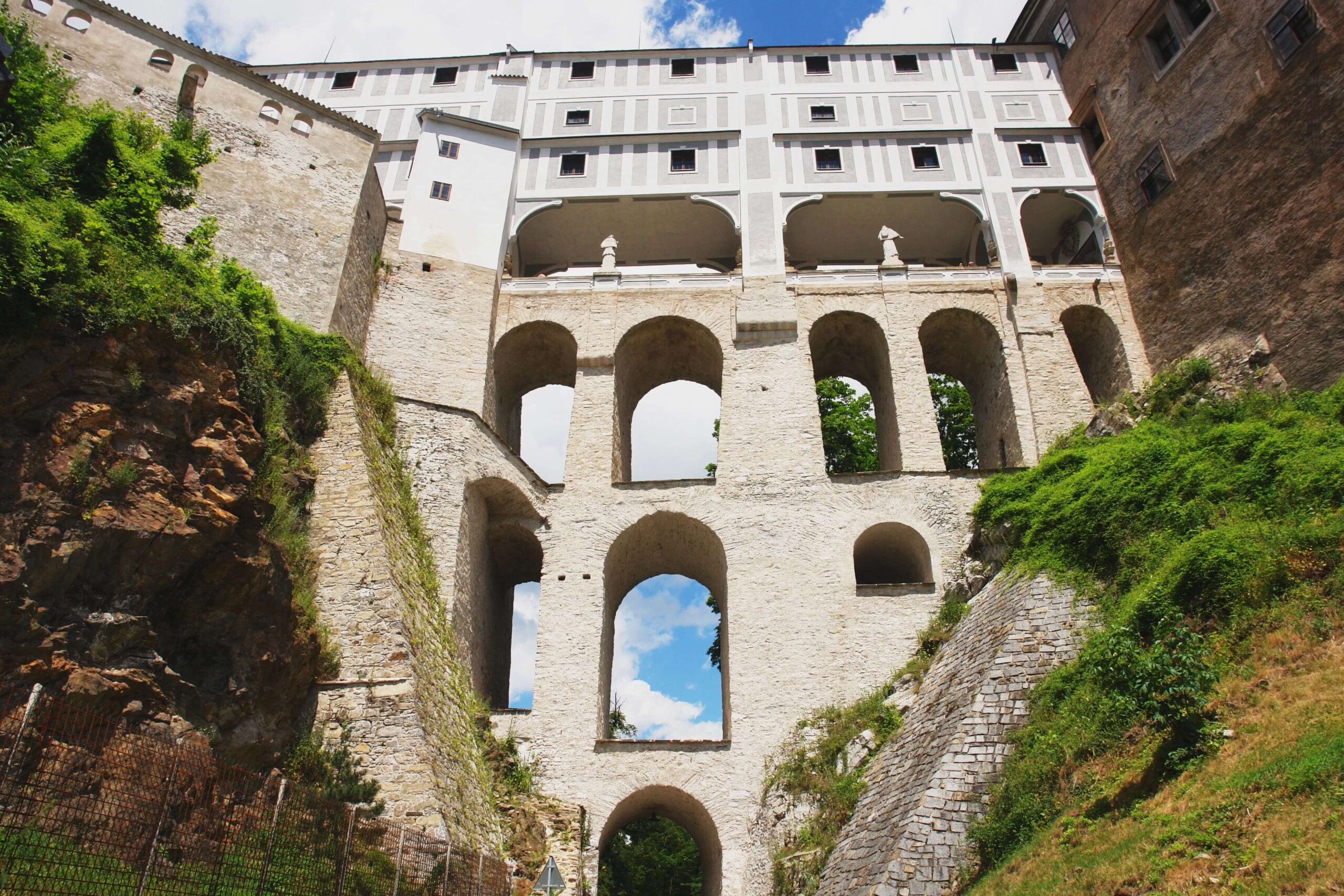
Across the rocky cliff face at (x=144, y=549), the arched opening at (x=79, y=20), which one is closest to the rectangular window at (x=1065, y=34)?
the arched opening at (x=79, y=20)

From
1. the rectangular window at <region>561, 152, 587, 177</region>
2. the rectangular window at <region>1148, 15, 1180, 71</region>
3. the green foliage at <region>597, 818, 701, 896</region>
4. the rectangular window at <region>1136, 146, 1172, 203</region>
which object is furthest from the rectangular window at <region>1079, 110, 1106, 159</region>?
the green foliage at <region>597, 818, 701, 896</region>

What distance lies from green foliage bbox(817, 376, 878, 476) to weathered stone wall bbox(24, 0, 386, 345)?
13646mm

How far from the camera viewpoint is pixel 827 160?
81.9 ft

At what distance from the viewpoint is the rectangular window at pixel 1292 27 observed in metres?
18.8

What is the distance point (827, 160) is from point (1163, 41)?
868 centimetres

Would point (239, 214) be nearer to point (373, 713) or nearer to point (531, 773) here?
point (373, 713)

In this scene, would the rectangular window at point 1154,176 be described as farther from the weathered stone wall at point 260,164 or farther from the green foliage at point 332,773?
the green foliage at point 332,773

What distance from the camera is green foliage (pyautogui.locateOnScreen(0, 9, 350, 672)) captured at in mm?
10195

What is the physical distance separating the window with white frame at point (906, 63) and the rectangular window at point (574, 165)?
382 inches

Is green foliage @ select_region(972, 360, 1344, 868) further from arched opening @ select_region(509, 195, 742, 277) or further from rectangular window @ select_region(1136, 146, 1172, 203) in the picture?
arched opening @ select_region(509, 195, 742, 277)

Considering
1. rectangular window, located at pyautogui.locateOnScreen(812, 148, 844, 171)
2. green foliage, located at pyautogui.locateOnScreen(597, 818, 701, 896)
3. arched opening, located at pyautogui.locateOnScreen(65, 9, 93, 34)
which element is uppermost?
rectangular window, located at pyautogui.locateOnScreen(812, 148, 844, 171)

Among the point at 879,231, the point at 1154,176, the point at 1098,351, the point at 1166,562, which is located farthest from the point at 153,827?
the point at 1154,176

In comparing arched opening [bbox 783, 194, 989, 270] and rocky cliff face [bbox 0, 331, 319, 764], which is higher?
arched opening [bbox 783, 194, 989, 270]

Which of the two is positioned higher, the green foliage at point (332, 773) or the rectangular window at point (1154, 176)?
the rectangular window at point (1154, 176)
